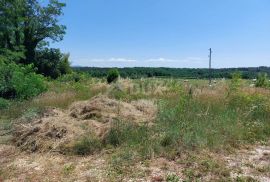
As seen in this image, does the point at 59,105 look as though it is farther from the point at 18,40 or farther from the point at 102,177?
the point at 18,40

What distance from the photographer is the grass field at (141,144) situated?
5.57 m

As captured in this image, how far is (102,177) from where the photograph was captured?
5441 millimetres

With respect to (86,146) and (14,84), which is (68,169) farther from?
(14,84)

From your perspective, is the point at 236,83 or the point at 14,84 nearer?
the point at 236,83

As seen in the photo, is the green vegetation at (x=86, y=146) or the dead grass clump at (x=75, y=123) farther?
the dead grass clump at (x=75, y=123)

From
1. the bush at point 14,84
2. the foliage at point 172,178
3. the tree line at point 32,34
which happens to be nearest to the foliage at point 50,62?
the tree line at point 32,34

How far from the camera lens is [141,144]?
659 centimetres

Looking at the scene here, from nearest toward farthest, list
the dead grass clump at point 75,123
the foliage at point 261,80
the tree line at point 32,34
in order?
the dead grass clump at point 75,123
the foliage at point 261,80
the tree line at point 32,34

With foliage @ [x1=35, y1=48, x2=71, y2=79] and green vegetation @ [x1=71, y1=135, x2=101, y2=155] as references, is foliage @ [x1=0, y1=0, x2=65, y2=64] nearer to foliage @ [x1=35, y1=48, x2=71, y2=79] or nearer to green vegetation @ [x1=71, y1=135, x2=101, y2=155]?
foliage @ [x1=35, y1=48, x2=71, y2=79]

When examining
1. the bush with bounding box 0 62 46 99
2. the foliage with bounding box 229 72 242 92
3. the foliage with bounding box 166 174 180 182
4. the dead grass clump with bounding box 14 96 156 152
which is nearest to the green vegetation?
the dead grass clump with bounding box 14 96 156 152

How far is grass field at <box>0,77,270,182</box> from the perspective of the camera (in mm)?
5570

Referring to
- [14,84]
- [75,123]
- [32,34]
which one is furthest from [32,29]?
[75,123]

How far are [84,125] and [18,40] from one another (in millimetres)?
27226

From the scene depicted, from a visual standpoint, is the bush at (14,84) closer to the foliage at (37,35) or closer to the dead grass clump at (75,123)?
the dead grass clump at (75,123)
